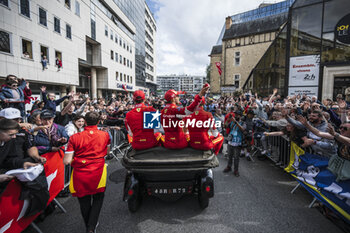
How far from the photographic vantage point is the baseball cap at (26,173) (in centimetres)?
221

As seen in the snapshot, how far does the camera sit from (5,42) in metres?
11.7

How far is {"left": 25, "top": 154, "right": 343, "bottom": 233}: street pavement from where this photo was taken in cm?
277

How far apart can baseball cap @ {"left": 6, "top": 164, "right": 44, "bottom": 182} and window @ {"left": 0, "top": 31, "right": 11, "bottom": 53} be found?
562 inches

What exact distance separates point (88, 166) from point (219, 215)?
2399mm

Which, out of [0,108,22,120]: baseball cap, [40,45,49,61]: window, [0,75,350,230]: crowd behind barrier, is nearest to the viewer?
[0,75,350,230]: crowd behind barrier

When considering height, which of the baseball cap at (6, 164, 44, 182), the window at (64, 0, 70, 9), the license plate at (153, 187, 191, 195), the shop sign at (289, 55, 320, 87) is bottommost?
the license plate at (153, 187, 191, 195)

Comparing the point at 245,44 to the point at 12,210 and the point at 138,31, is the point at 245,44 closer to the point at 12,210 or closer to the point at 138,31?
the point at 138,31

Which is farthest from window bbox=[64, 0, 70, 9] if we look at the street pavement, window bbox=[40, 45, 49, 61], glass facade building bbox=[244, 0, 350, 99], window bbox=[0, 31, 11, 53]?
the street pavement

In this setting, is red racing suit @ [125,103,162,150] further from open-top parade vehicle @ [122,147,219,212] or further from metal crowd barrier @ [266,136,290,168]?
metal crowd barrier @ [266,136,290,168]

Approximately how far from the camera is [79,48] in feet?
65.0

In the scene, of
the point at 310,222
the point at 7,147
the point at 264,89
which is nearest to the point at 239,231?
the point at 310,222

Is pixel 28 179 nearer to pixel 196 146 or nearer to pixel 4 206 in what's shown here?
pixel 4 206

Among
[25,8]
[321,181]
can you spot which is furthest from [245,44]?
[321,181]

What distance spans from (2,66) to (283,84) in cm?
2025
